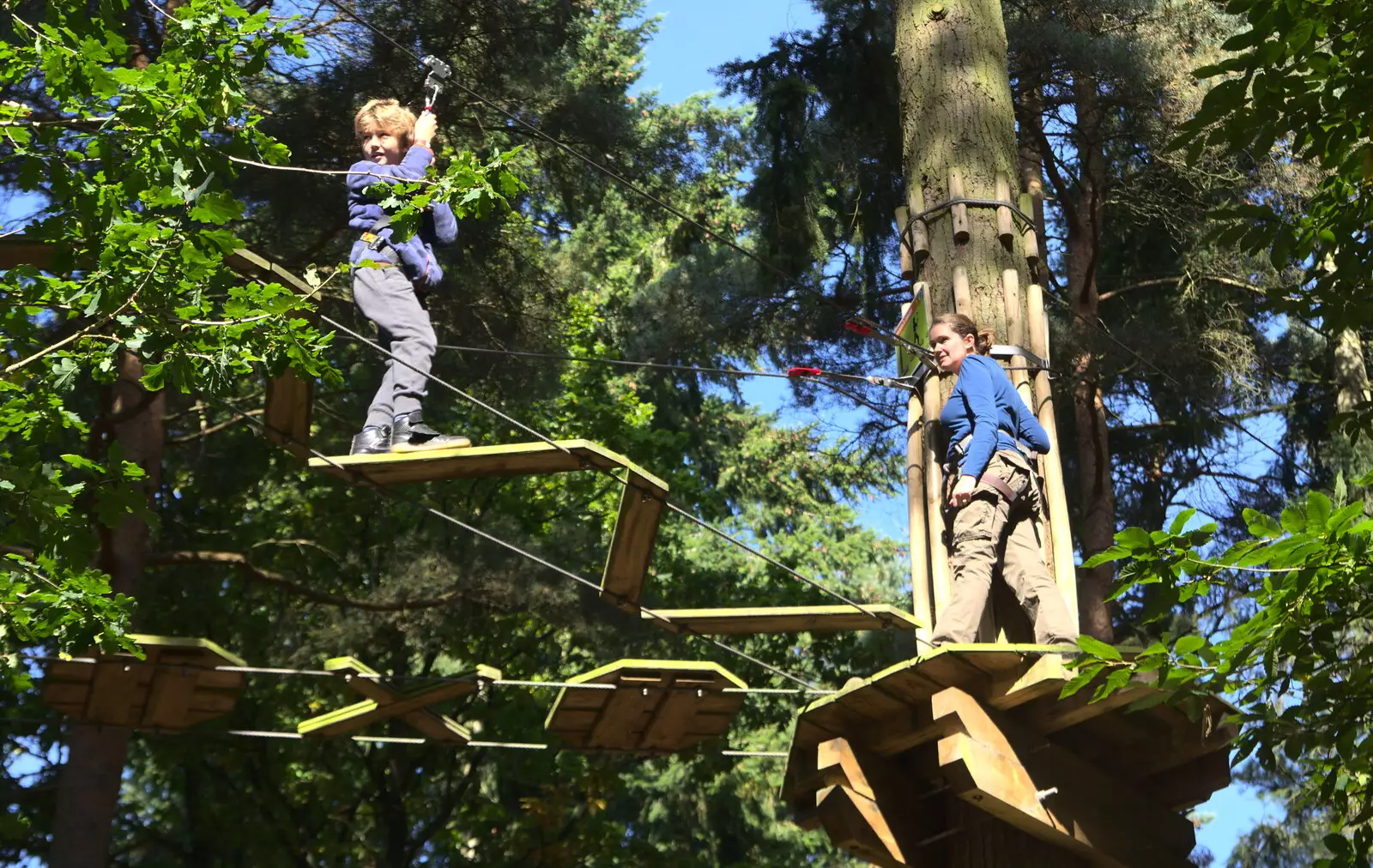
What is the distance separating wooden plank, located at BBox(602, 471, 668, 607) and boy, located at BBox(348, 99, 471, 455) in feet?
2.34

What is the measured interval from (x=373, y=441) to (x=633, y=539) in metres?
1.11

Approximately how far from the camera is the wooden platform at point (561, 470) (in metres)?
5.93

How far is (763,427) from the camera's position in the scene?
2159cm

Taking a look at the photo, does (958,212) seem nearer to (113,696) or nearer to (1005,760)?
(1005,760)

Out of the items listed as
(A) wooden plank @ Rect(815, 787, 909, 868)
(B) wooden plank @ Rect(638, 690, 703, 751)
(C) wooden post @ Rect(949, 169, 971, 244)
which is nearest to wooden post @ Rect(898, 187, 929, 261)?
(C) wooden post @ Rect(949, 169, 971, 244)

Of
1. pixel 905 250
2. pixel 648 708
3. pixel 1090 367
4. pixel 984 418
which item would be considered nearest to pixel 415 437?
pixel 648 708

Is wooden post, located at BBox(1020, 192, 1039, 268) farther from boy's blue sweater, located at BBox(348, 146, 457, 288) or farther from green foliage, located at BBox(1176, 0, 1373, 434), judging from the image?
boy's blue sweater, located at BBox(348, 146, 457, 288)

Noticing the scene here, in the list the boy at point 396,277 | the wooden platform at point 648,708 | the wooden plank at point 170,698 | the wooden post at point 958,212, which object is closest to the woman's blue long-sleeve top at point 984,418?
the wooden post at point 958,212

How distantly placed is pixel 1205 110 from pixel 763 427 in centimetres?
1684

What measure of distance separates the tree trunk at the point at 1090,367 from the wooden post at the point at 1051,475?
5002 millimetres

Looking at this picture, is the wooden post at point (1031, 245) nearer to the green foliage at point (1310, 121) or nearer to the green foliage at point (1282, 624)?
the green foliage at point (1310, 121)

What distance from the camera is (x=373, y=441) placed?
6.27 metres

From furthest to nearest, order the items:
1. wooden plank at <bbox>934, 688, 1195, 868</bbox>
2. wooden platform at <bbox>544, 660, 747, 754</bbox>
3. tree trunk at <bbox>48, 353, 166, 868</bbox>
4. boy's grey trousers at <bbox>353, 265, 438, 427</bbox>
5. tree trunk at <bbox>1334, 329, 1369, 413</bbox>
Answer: tree trunk at <bbox>1334, 329, 1369, 413</bbox>, tree trunk at <bbox>48, 353, 166, 868</bbox>, wooden platform at <bbox>544, 660, 747, 754</bbox>, boy's grey trousers at <bbox>353, 265, 438, 427</bbox>, wooden plank at <bbox>934, 688, 1195, 868</bbox>

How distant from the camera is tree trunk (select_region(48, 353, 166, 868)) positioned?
9742 millimetres
